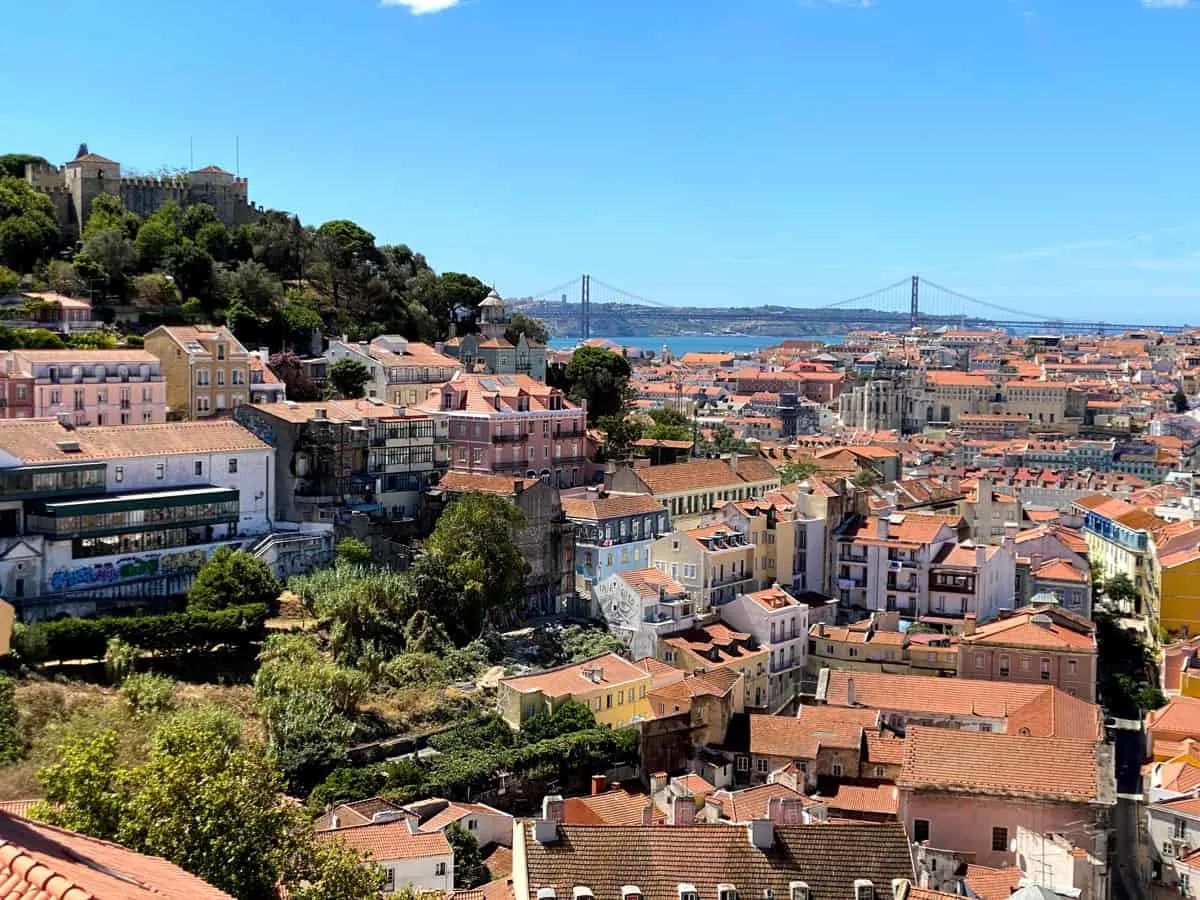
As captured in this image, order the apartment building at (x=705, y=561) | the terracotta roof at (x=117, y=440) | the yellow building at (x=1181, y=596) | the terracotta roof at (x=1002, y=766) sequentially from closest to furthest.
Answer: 1. the terracotta roof at (x=1002, y=766)
2. the terracotta roof at (x=117, y=440)
3. the apartment building at (x=705, y=561)
4. the yellow building at (x=1181, y=596)

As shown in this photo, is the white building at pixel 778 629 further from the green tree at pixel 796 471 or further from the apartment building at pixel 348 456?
the green tree at pixel 796 471

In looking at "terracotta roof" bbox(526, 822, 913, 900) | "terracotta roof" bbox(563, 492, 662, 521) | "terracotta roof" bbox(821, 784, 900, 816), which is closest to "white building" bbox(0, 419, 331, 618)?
"terracotta roof" bbox(563, 492, 662, 521)

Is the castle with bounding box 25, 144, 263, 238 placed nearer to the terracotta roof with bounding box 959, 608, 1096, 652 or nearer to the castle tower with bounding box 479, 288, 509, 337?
the castle tower with bounding box 479, 288, 509, 337

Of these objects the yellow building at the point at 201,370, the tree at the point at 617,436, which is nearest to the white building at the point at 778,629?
the tree at the point at 617,436

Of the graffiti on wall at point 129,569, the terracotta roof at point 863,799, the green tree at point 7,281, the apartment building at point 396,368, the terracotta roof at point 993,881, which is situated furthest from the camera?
the green tree at point 7,281

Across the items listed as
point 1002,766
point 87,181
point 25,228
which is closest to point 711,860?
point 1002,766

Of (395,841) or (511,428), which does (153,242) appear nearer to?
(511,428)
